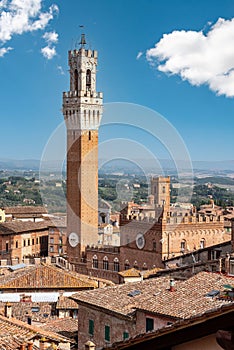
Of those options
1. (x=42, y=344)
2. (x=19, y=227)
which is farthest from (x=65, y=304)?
(x=19, y=227)

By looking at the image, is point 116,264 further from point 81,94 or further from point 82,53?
point 82,53

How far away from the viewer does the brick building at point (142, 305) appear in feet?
37.5

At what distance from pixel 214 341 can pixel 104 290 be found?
11742mm

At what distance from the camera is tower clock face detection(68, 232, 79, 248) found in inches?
1728

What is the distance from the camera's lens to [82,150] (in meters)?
44.9

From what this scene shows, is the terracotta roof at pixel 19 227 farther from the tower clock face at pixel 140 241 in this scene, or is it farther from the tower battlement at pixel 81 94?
the tower clock face at pixel 140 241

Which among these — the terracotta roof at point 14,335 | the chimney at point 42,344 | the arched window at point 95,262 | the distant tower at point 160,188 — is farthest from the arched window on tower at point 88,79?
the chimney at point 42,344

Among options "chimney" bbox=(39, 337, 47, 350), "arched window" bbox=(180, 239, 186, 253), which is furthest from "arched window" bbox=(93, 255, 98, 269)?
"chimney" bbox=(39, 337, 47, 350)

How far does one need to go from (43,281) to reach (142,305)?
9925mm

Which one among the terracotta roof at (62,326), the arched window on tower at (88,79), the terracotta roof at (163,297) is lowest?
the terracotta roof at (62,326)

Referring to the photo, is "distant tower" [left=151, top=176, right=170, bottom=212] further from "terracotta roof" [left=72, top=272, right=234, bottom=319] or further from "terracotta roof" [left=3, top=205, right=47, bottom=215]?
"terracotta roof" [left=72, top=272, right=234, bottom=319]

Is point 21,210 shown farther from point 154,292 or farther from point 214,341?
point 214,341

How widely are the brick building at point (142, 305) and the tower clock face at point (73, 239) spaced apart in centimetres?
2942

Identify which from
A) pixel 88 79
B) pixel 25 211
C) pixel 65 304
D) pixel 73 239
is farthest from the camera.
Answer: pixel 25 211
